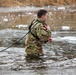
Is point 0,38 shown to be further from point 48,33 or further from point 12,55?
point 48,33

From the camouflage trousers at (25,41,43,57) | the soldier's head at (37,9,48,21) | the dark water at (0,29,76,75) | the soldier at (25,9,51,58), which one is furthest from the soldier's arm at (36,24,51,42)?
the dark water at (0,29,76,75)

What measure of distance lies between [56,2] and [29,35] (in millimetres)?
39490

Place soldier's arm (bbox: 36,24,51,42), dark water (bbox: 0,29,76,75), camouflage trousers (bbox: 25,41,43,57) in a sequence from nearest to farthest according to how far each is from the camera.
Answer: dark water (bbox: 0,29,76,75)
soldier's arm (bbox: 36,24,51,42)
camouflage trousers (bbox: 25,41,43,57)

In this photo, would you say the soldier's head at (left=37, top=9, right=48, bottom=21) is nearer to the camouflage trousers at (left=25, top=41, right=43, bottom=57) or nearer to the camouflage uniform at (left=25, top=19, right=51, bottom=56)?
the camouflage uniform at (left=25, top=19, right=51, bottom=56)

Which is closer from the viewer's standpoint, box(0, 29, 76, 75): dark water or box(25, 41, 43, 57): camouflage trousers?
box(0, 29, 76, 75): dark water

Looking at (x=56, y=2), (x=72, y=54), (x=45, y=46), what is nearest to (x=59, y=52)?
(x=72, y=54)

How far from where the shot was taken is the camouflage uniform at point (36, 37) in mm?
11195

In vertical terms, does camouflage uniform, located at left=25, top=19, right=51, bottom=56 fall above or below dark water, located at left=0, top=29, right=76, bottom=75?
above

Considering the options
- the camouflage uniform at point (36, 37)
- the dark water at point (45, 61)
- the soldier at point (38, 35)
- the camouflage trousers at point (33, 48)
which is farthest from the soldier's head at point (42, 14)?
the dark water at point (45, 61)

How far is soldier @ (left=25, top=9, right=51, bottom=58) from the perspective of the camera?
1120 centimetres

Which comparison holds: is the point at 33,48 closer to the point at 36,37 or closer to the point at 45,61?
the point at 36,37

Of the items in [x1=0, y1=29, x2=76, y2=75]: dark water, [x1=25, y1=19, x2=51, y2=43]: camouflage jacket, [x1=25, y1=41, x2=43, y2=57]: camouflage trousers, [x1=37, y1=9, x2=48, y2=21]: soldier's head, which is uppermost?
[x1=37, y1=9, x2=48, y2=21]: soldier's head

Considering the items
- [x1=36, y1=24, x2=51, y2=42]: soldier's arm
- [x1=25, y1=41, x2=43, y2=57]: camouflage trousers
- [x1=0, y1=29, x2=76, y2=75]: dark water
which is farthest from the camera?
[x1=25, y1=41, x2=43, y2=57]: camouflage trousers

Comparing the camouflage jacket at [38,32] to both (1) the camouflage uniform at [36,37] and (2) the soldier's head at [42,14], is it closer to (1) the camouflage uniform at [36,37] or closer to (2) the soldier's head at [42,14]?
(1) the camouflage uniform at [36,37]
